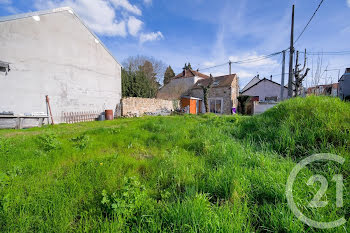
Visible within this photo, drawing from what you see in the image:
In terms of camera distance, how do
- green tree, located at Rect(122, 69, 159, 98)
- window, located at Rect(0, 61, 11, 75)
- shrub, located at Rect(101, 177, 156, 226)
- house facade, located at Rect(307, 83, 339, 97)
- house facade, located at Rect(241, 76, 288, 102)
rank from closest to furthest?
shrub, located at Rect(101, 177, 156, 226) < house facade, located at Rect(307, 83, 339, 97) < window, located at Rect(0, 61, 11, 75) < green tree, located at Rect(122, 69, 159, 98) < house facade, located at Rect(241, 76, 288, 102)

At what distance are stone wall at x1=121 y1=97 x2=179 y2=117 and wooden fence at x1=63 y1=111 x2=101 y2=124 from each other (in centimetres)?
269

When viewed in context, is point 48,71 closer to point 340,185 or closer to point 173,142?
point 173,142

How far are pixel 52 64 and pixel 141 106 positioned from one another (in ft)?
25.7

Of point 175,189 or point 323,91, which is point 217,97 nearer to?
point 323,91

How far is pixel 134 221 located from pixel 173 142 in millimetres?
2391

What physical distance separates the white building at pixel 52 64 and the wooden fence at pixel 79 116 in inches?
11.6

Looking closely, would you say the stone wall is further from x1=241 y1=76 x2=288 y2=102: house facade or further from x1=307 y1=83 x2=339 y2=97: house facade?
x1=241 y1=76 x2=288 y2=102: house facade

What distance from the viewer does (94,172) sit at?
1954 millimetres

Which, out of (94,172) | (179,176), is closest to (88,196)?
(94,172)

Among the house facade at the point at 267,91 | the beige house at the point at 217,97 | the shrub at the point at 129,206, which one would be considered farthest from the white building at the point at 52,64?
the house facade at the point at 267,91

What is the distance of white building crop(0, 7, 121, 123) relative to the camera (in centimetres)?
723

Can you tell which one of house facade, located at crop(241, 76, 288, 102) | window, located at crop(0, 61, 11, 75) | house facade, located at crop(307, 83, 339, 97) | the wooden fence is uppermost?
house facade, located at crop(241, 76, 288, 102)
